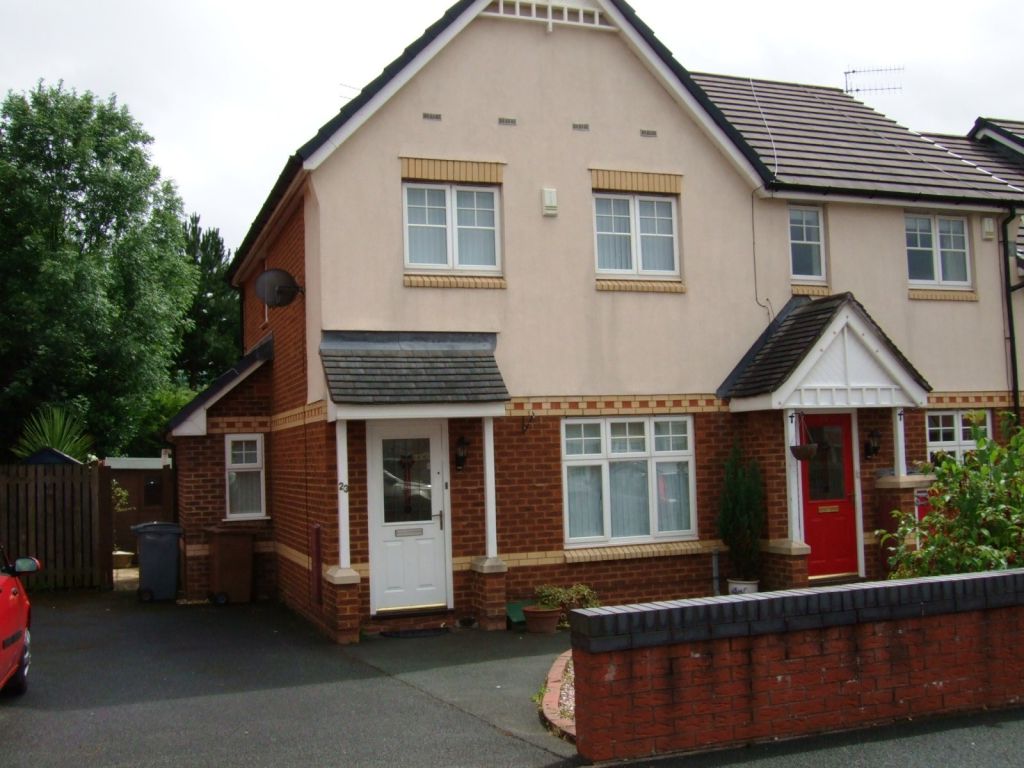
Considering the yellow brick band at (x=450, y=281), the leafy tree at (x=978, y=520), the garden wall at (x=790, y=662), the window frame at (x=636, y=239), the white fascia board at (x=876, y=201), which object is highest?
the white fascia board at (x=876, y=201)

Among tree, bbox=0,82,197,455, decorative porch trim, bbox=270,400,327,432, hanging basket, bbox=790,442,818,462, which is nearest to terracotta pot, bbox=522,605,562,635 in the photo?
decorative porch trim, bbox=270,400,327,432

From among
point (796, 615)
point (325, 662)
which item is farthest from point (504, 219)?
point (796, 615)

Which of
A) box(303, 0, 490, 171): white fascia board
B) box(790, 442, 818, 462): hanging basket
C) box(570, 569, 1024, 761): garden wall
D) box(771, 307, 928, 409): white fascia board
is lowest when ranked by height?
box(570, 569, 1024, 761): garden wall

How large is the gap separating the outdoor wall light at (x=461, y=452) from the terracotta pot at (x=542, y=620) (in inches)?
72.1

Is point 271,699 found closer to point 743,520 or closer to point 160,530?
point 743,520

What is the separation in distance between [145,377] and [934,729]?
26.6m

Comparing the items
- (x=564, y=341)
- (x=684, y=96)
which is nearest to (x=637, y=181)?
(x=684, y=96)

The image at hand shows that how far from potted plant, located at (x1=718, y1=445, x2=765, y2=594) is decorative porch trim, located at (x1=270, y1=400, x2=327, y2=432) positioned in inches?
200

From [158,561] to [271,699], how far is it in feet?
23.2

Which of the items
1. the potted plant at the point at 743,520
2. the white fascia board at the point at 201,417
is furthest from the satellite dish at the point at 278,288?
the potted plant at the point at 743,520

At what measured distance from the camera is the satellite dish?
13016 millimetres

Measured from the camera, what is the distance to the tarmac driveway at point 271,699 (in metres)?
7.11

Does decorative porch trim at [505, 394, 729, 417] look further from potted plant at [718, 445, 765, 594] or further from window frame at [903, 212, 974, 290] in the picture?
window frame at [903, 212, 974, 290]

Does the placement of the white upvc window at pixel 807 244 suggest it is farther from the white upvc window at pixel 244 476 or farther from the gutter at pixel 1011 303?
the white upvc window at pixel 244 476
